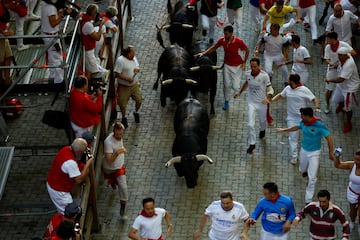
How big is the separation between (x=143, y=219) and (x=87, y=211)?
237cm

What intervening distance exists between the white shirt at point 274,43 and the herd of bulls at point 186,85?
50.9 inches

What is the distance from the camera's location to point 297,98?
15.8m

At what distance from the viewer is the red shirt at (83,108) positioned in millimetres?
13906

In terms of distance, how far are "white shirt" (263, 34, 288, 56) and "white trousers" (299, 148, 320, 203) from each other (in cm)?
397

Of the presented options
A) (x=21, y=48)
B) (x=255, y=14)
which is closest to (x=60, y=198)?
(x=21, y=48)

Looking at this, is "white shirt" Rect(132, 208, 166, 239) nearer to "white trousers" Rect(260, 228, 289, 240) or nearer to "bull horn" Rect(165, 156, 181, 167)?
"white trousers" Rect(260, 228, 289, 240)

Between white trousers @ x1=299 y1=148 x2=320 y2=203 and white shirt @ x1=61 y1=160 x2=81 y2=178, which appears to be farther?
white trousers @ x1=299 y1=148 x2=320 y2=203

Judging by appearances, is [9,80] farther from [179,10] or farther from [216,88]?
[179,10]

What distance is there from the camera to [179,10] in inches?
835

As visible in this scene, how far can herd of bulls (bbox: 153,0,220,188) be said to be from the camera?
1582 cm

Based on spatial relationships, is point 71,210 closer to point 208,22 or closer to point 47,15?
point 47,15

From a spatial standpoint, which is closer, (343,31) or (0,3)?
(0,3)

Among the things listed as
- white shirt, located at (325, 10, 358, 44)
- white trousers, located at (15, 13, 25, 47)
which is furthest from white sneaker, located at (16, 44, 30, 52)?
white shirt, located at (325, 10, 358, 44)

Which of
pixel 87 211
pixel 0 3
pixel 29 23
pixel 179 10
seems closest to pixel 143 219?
pixel 87 211
